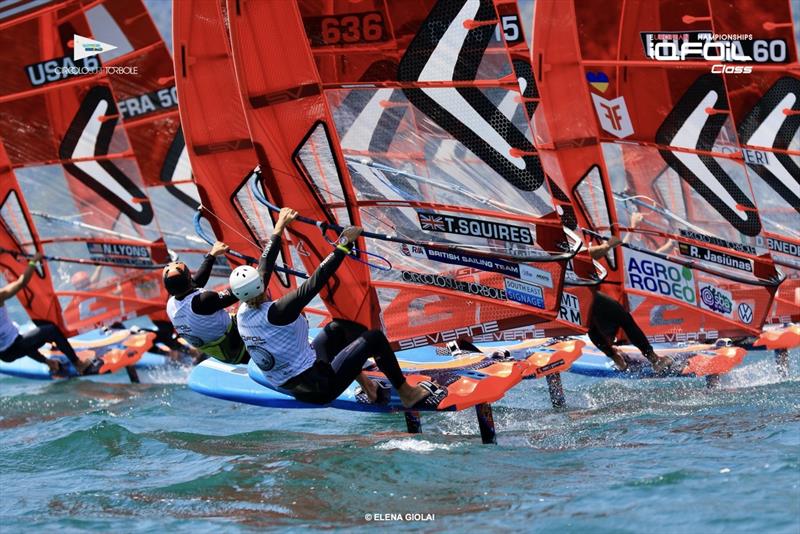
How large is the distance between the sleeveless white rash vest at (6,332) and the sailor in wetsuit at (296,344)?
4733 millimetres

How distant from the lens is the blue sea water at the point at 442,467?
6.28 meters

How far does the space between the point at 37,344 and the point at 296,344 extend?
17.7 ft

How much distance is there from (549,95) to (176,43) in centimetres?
317

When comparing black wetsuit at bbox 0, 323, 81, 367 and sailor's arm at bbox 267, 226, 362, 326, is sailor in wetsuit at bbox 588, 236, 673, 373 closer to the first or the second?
sailor's arm at bbox 267, 226, 362, 326

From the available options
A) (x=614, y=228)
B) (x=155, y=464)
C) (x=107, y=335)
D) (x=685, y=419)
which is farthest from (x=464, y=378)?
(x=107, y=335)

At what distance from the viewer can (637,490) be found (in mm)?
6414

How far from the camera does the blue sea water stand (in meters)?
6.28

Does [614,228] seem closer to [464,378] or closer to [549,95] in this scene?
[549,95]

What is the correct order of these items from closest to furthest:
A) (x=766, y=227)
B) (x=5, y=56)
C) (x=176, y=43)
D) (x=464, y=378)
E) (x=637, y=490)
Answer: (x=637, y=490), (x=464, y=378), (x=176, y=43), (x=766, y=227), (x=5, y=56)

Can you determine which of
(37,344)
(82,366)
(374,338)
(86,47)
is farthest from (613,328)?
(86,47)

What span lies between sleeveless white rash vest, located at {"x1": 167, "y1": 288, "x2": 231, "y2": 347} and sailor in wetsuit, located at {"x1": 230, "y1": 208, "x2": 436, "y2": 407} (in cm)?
123

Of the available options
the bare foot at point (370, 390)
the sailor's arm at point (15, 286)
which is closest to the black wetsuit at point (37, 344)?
the sailor's arm at point (15, 286)

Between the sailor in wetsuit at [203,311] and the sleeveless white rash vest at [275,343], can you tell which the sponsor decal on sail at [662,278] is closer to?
the sailor in wetsuit at [203,311]

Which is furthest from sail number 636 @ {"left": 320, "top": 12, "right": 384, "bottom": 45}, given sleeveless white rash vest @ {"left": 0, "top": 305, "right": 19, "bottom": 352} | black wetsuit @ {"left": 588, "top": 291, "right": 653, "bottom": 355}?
sleeveless white rash vest @ {"left": 0, "top": 305, "right": 19, "bottom": 352}
